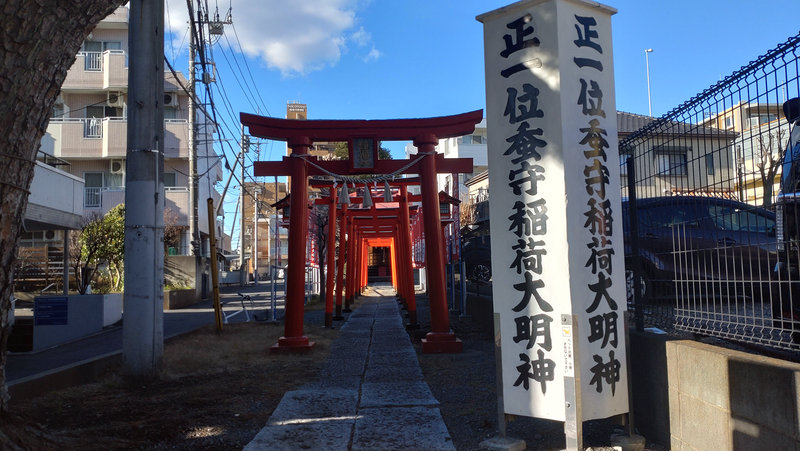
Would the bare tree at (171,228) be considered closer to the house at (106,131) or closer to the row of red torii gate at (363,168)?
the house at (106,131)

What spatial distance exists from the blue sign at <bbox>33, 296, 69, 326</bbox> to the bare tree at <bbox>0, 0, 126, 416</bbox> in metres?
7.66

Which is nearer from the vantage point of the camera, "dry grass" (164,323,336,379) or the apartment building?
"dry grass" (164,323,336,379)

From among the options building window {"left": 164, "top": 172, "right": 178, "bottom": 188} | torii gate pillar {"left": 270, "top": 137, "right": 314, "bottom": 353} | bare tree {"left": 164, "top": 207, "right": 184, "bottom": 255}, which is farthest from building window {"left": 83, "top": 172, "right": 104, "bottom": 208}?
torii gate pillar {"left": 270, "top": 137, "right": 314, "bottom": 353}

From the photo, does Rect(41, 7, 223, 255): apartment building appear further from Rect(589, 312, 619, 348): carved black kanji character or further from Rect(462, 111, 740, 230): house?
Rect(589, 312, 619, 348): carved black kanji character

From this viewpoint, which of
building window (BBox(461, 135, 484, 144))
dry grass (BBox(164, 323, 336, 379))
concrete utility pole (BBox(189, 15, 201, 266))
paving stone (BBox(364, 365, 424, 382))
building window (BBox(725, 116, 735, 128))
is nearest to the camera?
building window (BBox(725, 116, 735, 128))

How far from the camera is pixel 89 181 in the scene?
86.6 feet

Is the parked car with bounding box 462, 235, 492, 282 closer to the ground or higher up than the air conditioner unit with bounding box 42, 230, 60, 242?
closer to the ground

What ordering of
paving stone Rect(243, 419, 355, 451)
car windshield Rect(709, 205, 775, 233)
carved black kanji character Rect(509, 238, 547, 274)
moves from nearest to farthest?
car windshield Rect(709, 205, 775, 233) → carved black kanji character Rect(509, 238, 547, 274) → paving stone Rect(243, 419, 355, 451)

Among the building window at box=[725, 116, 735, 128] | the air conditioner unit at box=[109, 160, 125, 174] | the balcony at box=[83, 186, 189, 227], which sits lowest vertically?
the building window at box=[725, 116, 735, 128]

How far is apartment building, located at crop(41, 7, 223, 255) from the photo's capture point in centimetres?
2564

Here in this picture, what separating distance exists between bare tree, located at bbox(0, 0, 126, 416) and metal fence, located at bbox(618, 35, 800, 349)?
3866mm

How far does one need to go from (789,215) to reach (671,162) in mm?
1081

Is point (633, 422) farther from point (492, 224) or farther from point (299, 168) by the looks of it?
point (299, 168)

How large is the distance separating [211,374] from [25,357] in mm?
3984
